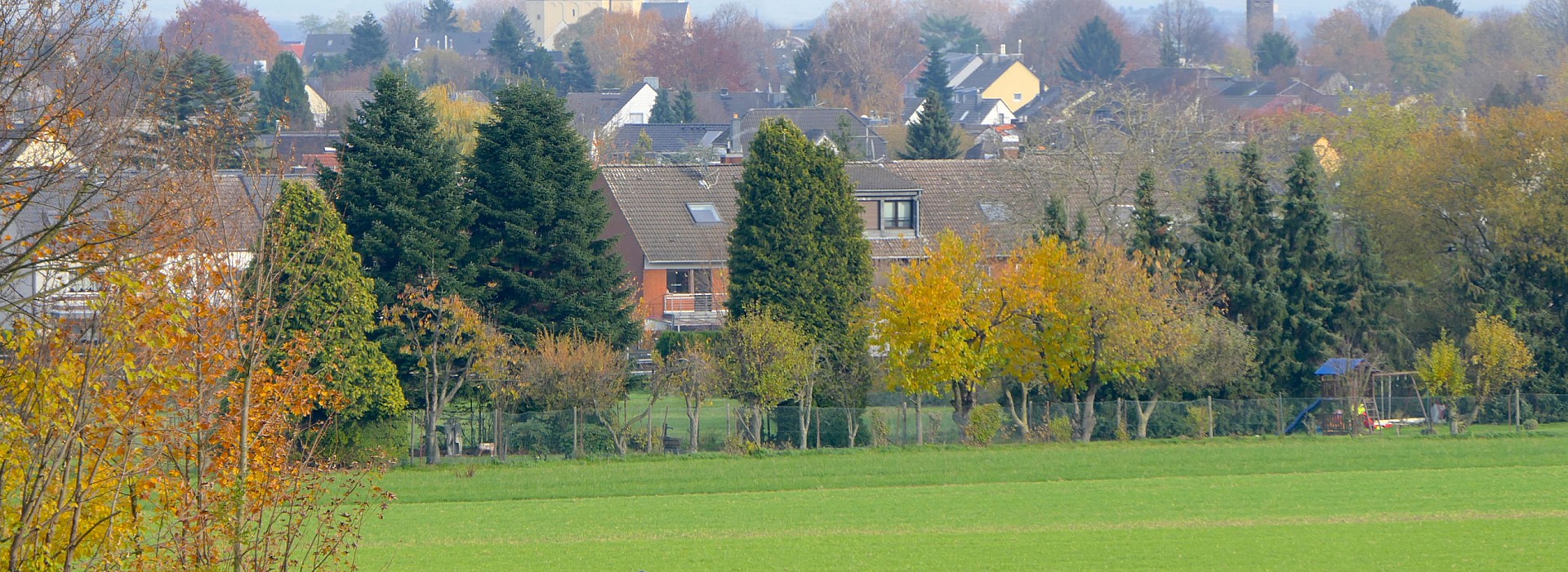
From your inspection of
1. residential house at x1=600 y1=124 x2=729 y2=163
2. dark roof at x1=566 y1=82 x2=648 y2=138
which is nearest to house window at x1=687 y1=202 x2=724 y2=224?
residential house at x1=600 y1=124 x2=729 y2=163

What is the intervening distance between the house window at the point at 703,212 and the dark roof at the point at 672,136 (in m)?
42.8

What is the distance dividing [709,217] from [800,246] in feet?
53.2

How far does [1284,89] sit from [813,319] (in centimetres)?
10938

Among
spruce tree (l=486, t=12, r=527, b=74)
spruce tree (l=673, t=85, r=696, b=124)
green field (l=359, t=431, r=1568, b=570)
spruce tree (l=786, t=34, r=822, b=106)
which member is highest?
spruce tree (l=486, t=12, r=527, b=74)

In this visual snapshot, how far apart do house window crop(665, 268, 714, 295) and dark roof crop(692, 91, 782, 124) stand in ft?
276

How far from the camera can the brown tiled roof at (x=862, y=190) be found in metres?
53.2

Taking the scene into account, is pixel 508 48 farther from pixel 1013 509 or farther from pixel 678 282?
pixel 1013 509

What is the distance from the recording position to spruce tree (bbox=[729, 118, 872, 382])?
38906mm

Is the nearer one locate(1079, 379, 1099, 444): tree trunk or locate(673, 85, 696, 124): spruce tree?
locate(1079, 379, 1099, 444): tree trunk

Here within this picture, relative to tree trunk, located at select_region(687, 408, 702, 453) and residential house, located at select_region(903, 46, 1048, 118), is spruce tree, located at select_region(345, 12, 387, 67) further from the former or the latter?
tree trunk, located at select_region(687, 408, 702, 453)

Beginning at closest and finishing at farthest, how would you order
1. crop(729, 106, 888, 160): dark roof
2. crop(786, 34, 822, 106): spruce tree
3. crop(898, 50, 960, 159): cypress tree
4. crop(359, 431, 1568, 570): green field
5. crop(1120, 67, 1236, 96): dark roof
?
crop(359, 431, 1568, 570): green field, crop(898, 50, 960, 159): cypress tree, crop(729, 106, 888, 160): dark roof, crop(1120, 67, 1236, 96): dark roof, crop(786, 34, 822, 106): spruce tree

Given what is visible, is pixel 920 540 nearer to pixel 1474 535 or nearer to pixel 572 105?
pixel 1474 535

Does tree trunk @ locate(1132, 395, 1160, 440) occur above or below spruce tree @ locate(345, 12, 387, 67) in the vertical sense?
below

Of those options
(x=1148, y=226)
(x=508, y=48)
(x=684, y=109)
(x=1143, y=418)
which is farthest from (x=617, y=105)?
(x=1143, y=418)
